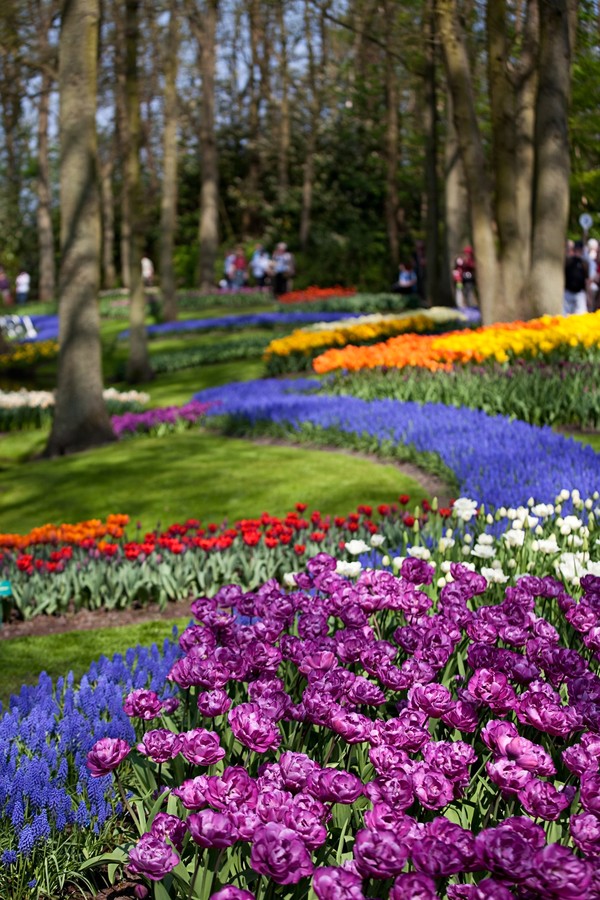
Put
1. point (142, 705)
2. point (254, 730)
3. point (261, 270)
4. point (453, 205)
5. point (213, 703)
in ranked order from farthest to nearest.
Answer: point (261, 270)
point (453, 205)
point (142, 705)
point (213, 703)
point (254, 730)

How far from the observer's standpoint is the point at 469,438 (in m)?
8.03

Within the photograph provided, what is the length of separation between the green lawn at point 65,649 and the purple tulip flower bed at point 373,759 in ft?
5.14

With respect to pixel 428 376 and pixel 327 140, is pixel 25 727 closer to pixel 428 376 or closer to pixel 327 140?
pixel 428 376

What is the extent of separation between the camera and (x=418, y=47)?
1658 centimetres

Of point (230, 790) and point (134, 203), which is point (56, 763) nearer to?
point (230, 790)

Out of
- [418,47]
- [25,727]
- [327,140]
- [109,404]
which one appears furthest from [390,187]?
[25,727]

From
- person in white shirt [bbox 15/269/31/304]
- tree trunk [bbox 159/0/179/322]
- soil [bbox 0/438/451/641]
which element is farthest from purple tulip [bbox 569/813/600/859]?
person in white shirt [bbox 15/269/31/304]

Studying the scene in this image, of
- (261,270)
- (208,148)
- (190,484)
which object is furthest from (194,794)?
(261,270)

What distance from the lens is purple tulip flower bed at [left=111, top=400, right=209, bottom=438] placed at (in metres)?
11.9

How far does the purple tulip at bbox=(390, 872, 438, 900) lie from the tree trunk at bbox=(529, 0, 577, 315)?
39.8 ft

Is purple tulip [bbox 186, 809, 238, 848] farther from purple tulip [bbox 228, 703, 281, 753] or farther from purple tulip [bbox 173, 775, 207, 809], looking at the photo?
purple tulip [bbox 228, 703, 281, 753]

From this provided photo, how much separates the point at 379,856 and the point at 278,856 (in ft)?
0.62

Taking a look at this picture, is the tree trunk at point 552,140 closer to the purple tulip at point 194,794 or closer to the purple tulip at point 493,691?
the purple tulip at point 493,691

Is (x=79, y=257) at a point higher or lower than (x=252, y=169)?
lower
